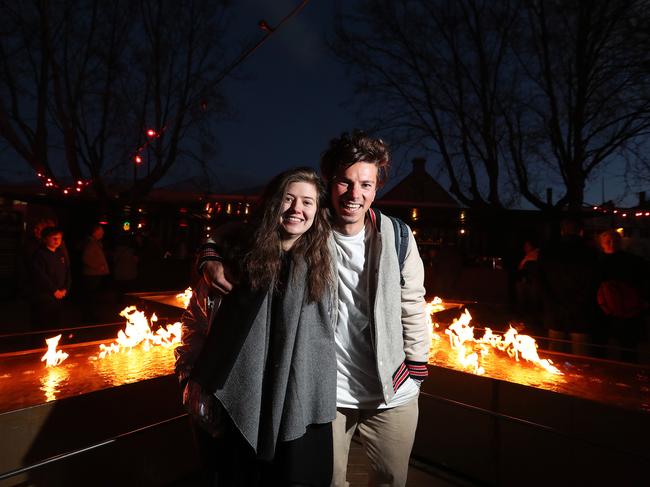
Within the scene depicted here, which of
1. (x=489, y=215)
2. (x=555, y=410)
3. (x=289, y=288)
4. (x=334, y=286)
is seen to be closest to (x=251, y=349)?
(x=289, y=288)

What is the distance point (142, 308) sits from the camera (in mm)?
6660

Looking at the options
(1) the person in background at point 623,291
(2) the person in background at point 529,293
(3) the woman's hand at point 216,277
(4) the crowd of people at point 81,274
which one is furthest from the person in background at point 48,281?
(2) the person in background at point 529,293

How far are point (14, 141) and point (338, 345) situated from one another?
12752 millimetres

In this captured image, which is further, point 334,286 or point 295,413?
point 334,286

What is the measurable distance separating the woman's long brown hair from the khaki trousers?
0.70m

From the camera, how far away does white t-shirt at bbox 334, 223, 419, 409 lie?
6.32 feet

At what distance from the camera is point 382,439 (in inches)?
77.7

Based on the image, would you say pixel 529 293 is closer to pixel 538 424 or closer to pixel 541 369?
pixel 541 369

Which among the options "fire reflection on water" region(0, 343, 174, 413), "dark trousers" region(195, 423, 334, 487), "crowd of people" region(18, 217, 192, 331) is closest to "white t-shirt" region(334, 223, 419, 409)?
"dark trousers" region(195, 423, 334, 487)

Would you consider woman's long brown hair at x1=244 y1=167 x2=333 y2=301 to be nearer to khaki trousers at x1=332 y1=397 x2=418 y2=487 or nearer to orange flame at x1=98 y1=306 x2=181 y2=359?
khaki trousers at x1=332 y1=397 x2=418 y2=487

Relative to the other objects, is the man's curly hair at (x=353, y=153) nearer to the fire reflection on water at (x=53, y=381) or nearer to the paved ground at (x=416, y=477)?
the paved ground at (x=416, y=477)

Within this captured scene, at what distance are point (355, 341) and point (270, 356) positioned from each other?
485 millimetres

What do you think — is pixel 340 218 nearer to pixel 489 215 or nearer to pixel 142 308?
pixel 142 308

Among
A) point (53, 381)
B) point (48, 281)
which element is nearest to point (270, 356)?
point (53, 381)
